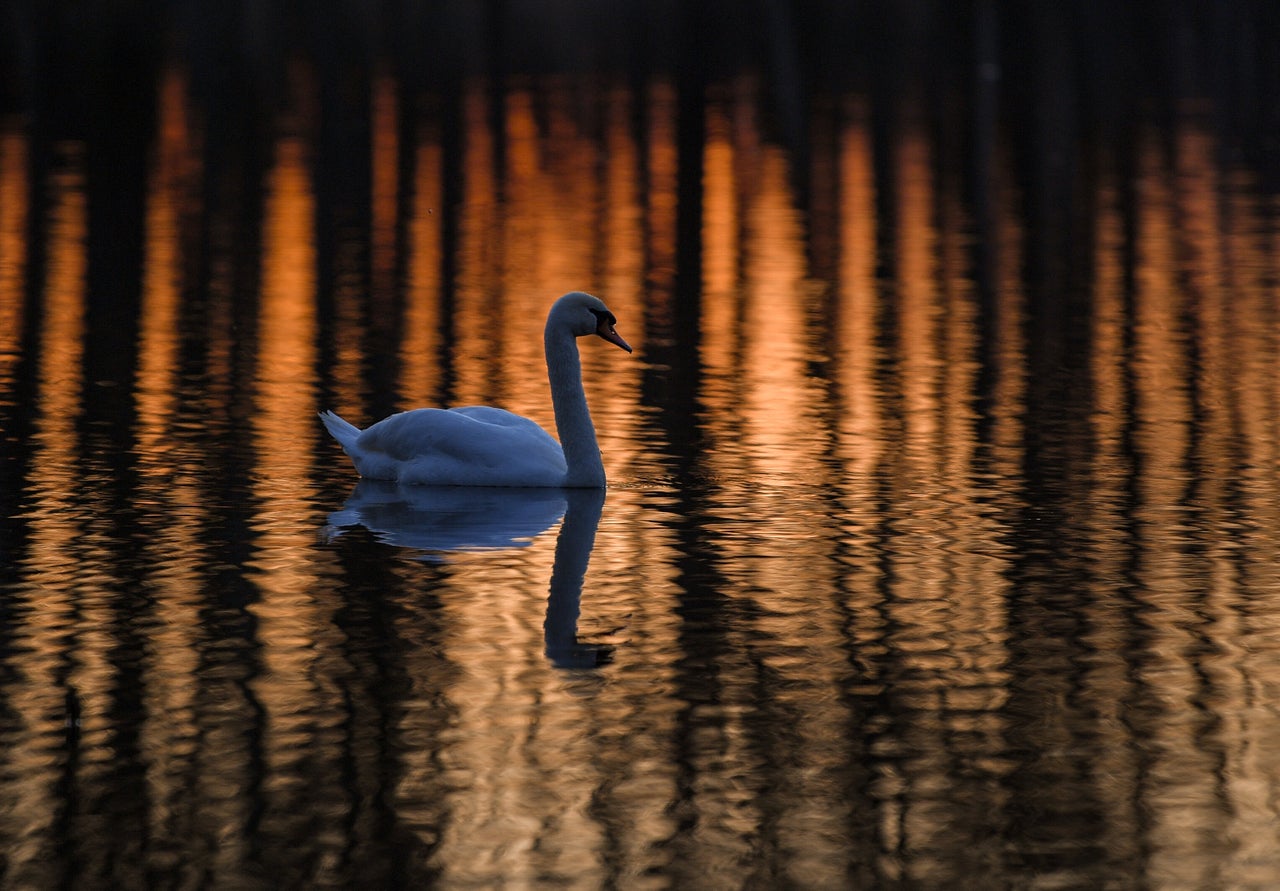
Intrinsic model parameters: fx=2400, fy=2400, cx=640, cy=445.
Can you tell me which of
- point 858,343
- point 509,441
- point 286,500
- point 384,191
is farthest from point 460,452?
point 384,191

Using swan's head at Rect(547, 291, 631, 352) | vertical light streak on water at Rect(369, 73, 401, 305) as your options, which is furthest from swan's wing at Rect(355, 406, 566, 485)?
vertical light streak on water at Rect(369, 73, 401, 305)

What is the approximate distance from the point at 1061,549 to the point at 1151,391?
4703 millimetres

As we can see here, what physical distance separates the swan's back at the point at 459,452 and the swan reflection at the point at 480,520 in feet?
0.22

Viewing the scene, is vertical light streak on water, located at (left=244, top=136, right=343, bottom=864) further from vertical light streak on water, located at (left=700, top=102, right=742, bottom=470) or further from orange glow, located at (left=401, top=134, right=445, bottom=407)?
vertical light streak on water, located at (left=700, top=102, right=742, bottom=470)

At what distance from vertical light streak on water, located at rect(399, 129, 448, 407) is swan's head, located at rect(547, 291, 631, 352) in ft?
7.44

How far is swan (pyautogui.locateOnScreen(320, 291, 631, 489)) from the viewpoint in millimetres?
12109

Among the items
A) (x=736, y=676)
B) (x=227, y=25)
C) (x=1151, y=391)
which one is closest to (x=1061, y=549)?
(x=736, y=676)

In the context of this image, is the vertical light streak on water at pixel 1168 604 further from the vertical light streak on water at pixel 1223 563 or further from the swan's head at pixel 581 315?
the swan's head at pixel 581 315

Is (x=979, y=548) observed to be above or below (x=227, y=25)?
below

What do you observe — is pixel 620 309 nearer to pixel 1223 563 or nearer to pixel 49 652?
pixel 1223 563

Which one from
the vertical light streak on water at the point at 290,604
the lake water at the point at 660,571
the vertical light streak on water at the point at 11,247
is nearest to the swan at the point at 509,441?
the lake water at the point at 660,571

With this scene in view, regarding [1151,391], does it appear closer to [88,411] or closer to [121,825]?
[88,411]

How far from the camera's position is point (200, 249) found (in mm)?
23000

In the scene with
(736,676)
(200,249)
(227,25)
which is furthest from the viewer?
(227,25)
